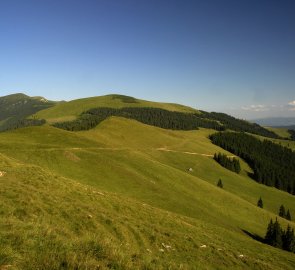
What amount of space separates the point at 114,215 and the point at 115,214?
787mm

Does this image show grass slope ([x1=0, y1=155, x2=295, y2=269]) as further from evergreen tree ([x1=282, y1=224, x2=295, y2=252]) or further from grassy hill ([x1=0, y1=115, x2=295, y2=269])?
evergreen tree ([x1=282, y1=224, x2=295, y2=252])

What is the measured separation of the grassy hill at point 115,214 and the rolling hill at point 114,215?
0.06 m

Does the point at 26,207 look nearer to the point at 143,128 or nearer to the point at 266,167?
the point at 143,128

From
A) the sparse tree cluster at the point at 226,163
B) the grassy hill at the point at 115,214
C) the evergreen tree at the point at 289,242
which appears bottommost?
the evergreen tree at the point at 289,242

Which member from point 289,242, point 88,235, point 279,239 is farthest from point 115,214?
point 289,242

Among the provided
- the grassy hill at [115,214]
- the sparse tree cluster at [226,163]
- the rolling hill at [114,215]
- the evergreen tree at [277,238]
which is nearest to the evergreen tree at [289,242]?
the evergreen tree at [277,238]

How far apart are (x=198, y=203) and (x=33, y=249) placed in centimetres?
6092

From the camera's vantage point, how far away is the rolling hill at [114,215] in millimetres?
12266

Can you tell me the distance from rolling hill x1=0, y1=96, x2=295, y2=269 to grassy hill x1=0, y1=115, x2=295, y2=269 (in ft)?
0.21

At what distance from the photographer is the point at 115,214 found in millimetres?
33812

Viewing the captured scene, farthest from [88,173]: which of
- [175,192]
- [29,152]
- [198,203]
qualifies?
[198,203]

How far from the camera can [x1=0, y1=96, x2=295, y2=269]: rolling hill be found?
1227cm

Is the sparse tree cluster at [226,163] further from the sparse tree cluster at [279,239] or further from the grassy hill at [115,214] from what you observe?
the sparse tree cluster at [279,239]

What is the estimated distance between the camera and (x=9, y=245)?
1162 cm
